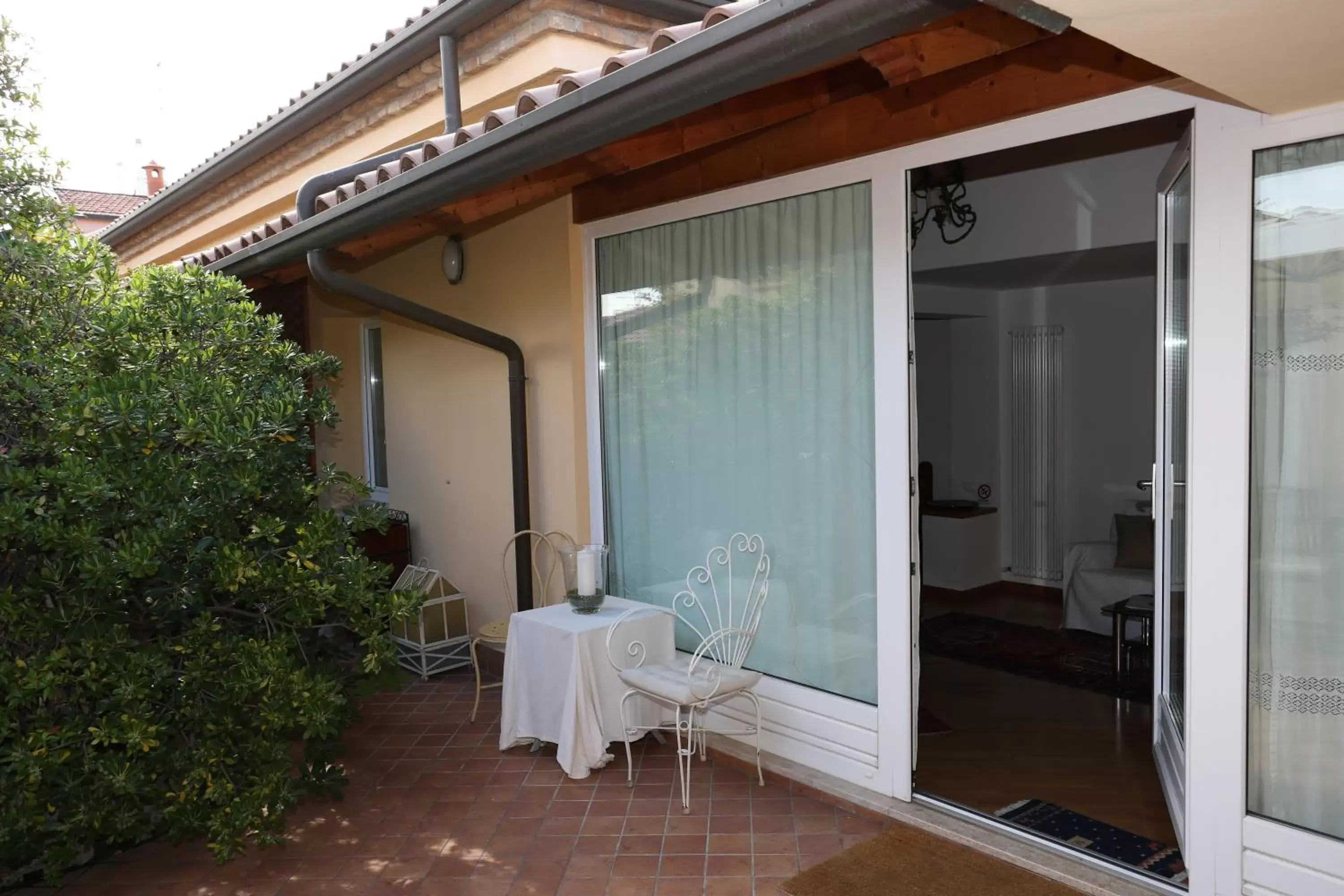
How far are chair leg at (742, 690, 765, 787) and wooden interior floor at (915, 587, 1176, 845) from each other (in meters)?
0.67

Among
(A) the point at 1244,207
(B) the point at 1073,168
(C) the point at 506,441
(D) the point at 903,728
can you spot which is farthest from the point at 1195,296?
(C) the point at 506,441

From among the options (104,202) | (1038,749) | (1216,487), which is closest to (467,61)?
(1216,487)

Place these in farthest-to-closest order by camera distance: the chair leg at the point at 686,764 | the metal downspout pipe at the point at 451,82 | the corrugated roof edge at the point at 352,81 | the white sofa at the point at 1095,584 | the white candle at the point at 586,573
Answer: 1. the white sofa at the point at 1095,584
2. the metal downspout pipe at the point at 451,82
3. the corrugated roof edge at the point at 352,81
4. the white candle at the point at 586,573
5. the chair leg at the point at 686,764

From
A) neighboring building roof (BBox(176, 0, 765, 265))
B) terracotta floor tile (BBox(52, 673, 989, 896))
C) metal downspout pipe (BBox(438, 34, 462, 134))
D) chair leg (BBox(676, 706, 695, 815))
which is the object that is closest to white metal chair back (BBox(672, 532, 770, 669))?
chair leg (BBox(676, 706, 695, 815))

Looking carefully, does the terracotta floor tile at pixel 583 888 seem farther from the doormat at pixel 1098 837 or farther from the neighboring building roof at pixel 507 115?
the neighboring building roof at pixel 507 115

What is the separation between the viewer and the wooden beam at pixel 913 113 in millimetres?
3086

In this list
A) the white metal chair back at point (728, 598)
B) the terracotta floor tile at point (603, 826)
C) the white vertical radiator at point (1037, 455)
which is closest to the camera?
the terracotta floor tile at point (603, 826)

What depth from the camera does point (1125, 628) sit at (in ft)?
18.7

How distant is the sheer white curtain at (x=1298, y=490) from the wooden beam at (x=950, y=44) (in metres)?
0.79

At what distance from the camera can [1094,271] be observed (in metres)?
7.29

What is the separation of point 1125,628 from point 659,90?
448 cm

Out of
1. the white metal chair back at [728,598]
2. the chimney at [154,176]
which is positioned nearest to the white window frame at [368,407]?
the white metal chair back at [728,598]

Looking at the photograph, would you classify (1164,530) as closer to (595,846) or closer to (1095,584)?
(595,846)

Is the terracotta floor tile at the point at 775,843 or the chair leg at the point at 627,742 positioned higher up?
the chair leg at the point at 627,742
